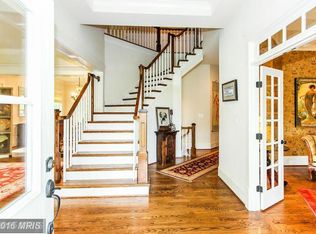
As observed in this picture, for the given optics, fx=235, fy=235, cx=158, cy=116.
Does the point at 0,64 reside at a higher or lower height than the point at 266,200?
higher

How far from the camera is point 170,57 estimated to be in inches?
257

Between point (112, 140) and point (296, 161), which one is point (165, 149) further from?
point (296, 161)

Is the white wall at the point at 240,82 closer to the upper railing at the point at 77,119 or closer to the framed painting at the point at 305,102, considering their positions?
the framed painting at the point at 305,102

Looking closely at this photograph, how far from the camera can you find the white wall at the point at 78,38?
3.27m

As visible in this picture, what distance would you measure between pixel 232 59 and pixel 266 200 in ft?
7.24

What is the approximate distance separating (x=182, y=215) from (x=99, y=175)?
5.36 ft

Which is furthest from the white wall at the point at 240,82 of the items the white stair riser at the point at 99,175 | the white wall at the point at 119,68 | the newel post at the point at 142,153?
the white wall at the point at 119,68

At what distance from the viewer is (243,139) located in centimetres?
339

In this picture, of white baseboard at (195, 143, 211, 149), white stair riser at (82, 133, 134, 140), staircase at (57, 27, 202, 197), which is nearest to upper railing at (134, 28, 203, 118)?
staircase at (57, 27, 202, 197)

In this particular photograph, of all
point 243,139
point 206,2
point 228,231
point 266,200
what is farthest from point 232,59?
point 228,231

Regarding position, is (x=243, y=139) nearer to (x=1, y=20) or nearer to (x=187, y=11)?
(x=187, y=11)

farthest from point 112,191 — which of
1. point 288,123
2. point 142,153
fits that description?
point 288,123

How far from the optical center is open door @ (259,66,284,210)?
3.12 m

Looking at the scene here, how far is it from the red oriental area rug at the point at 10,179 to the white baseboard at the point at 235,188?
2.95 meters
